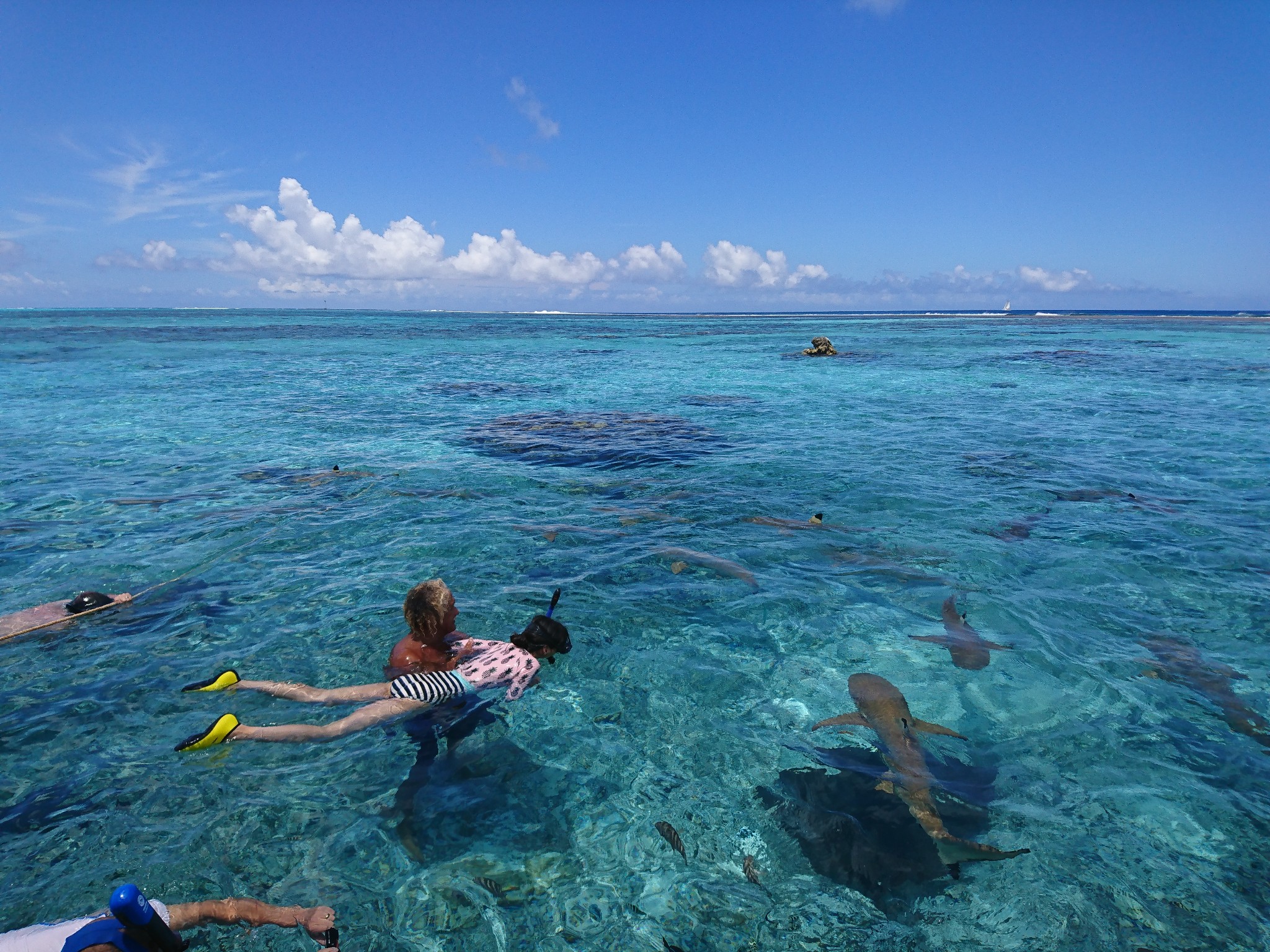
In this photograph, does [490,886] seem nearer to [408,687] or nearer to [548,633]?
[408,687]

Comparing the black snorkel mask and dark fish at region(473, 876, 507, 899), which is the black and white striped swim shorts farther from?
dark fish at region(473, 876, 507, 899)

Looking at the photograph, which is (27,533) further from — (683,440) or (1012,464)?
(1012,464)

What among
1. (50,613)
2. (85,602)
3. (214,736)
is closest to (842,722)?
(214,736)

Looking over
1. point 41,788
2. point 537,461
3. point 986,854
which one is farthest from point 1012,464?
point 41,788

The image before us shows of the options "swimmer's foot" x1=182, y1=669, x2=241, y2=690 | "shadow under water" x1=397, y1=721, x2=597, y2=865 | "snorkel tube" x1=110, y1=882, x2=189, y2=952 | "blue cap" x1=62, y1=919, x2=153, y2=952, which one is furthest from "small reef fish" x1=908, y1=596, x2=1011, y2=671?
"swimmer's foot" x1=182, y1=669, x2=241, y2=690

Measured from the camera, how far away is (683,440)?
20.2 m

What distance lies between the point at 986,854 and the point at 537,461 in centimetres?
1402

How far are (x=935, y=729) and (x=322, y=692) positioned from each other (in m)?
6.85

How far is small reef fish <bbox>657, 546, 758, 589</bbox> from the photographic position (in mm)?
10398

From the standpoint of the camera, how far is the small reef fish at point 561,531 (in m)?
12.2

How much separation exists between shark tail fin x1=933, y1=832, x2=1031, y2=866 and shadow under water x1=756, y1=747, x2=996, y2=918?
0.07m

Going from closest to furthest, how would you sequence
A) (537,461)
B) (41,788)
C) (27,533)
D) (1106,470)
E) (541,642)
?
(41,788), (541,642), (27,533), (1106,470), (537,461)

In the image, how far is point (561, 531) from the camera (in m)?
12.4

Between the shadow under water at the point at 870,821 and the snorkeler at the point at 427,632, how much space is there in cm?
382
